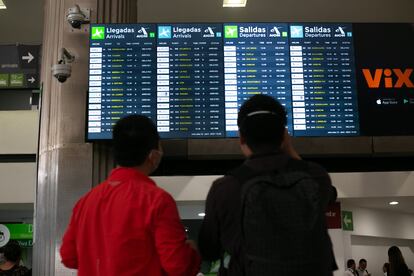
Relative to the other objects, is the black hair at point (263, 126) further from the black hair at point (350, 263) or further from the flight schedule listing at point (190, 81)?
the black hair at point (350, 263)

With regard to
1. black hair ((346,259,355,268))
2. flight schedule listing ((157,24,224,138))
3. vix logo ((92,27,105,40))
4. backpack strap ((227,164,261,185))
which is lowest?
black hair ((346,259,355,268))

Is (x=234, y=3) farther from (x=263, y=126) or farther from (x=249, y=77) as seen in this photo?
(x=263, y=126)

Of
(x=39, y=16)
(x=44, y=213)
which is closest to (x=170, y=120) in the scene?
(x=44, y=213)

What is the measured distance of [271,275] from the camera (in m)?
1.70

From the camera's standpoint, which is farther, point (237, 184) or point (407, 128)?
point (407, 128)

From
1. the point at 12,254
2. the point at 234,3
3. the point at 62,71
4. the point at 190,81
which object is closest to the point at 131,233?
the point at 190,81

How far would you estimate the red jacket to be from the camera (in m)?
1.87

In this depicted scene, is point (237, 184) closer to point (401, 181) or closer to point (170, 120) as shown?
point (170, 120)

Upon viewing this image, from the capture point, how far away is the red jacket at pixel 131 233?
1872mm

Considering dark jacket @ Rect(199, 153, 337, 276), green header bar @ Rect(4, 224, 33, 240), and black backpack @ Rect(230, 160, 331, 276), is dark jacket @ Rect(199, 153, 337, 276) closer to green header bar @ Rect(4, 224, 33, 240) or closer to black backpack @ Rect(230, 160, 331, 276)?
black backpack @ Rect(230, 160, 331, 276)

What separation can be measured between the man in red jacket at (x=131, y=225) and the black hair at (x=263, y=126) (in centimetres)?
38

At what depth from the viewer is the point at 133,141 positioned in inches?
80.0

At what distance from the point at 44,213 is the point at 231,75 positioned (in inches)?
74.9

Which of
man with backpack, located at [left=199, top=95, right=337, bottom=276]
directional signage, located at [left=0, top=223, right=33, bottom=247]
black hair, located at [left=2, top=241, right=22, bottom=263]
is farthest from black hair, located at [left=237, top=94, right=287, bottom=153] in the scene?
directional signage, located at [left=0, top=223, right=33, bottom=247]
